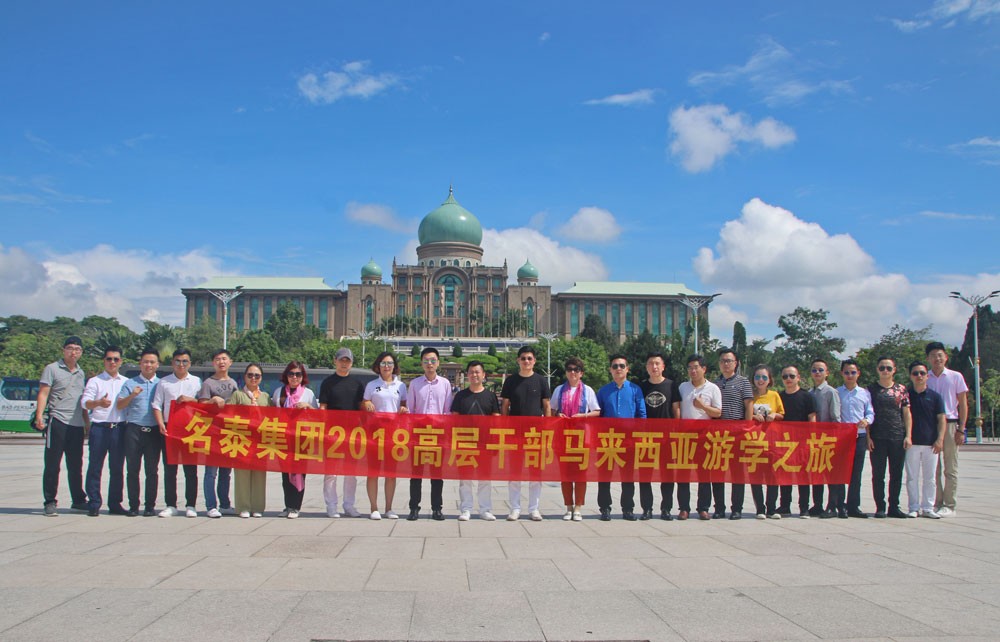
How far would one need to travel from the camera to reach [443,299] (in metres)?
115

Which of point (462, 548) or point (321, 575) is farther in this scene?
point (462, 548)

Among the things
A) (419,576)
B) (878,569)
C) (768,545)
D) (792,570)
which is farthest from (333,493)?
(878,569)

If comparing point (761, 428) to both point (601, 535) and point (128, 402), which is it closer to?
point (601, 535)

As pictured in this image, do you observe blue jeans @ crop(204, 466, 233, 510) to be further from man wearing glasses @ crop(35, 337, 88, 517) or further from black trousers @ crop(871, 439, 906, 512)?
black trousers @ crop(871, 439, 906, 512)

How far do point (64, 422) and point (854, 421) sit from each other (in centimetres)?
927

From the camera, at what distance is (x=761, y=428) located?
30.4ft

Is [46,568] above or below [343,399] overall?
below

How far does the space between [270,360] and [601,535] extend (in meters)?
65.7

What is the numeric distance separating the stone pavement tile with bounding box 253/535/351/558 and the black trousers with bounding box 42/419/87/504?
3.01 meters

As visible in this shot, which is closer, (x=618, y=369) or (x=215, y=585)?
(x=215, y=585)

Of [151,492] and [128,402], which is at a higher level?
[128,402]

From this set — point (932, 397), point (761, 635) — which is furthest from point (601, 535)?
point (932, 397)

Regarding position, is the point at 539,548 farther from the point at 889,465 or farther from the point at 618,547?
the point at 889,465

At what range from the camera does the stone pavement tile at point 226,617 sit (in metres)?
4.23
